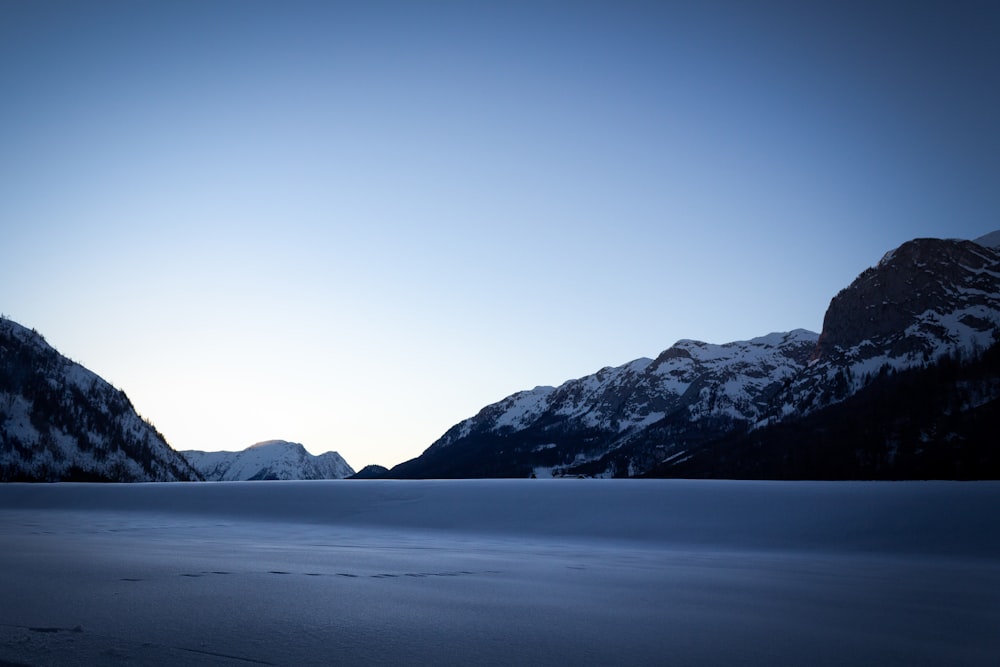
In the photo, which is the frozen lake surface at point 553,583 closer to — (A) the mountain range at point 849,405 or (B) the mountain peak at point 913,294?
(A) the mountain range at point 849,405

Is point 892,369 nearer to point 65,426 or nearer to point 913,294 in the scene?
point 913,294

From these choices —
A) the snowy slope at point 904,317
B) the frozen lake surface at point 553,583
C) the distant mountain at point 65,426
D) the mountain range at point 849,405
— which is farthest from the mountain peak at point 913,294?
the frozen lake surface at point 553,583

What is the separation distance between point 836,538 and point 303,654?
638 centimetres

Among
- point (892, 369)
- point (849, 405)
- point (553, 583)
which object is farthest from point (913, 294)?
point (553, 583)

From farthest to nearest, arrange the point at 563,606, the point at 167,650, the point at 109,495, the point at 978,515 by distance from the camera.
→ the point at 109,495
the point at 978,515
the point at 563,606
the point at 167,650

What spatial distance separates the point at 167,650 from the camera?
1.82 meters

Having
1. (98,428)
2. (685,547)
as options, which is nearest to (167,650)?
(685,547)

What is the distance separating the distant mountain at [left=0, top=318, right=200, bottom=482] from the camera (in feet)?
230

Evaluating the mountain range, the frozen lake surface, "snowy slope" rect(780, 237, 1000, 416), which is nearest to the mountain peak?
"snowy slope" rect(780, 237, 1000, 416)

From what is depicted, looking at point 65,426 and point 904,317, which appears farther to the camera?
point 904,317

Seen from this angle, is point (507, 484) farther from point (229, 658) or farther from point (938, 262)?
point (938, 262)

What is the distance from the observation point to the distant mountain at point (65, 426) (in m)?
70.2

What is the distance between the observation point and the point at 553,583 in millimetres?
3557

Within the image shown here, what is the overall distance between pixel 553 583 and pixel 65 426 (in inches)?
3628
